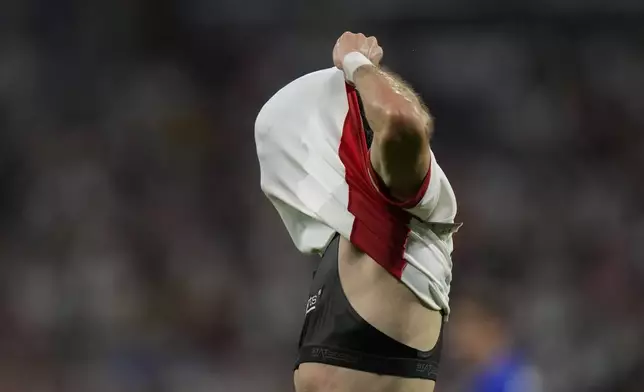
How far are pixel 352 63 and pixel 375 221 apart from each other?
0.23 m

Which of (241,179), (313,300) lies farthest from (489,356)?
(313,300)

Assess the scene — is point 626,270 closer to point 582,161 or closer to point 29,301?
point 582,161

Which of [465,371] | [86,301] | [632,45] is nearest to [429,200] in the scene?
[465,371]

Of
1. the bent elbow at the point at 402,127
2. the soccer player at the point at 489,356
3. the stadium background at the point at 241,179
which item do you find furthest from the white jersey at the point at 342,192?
the stadium background at the point at 241,179

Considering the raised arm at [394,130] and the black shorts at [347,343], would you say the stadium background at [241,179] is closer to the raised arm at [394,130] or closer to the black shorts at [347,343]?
the black shorts at [347,343]

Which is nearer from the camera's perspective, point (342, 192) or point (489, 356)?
point (342, 192)

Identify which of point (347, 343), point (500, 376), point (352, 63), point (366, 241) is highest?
point (500, 376)

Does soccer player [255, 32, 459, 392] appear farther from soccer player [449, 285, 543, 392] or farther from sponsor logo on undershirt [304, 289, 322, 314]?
soccer player [449, 285, 543, 392]

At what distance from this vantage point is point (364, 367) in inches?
54.9

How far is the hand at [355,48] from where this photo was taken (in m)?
1.53

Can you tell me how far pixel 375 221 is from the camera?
1.41 metres

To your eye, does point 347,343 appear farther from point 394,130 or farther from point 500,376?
point 500,376

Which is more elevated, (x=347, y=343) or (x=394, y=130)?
(x=394, y=130)

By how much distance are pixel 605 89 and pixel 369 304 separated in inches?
155
